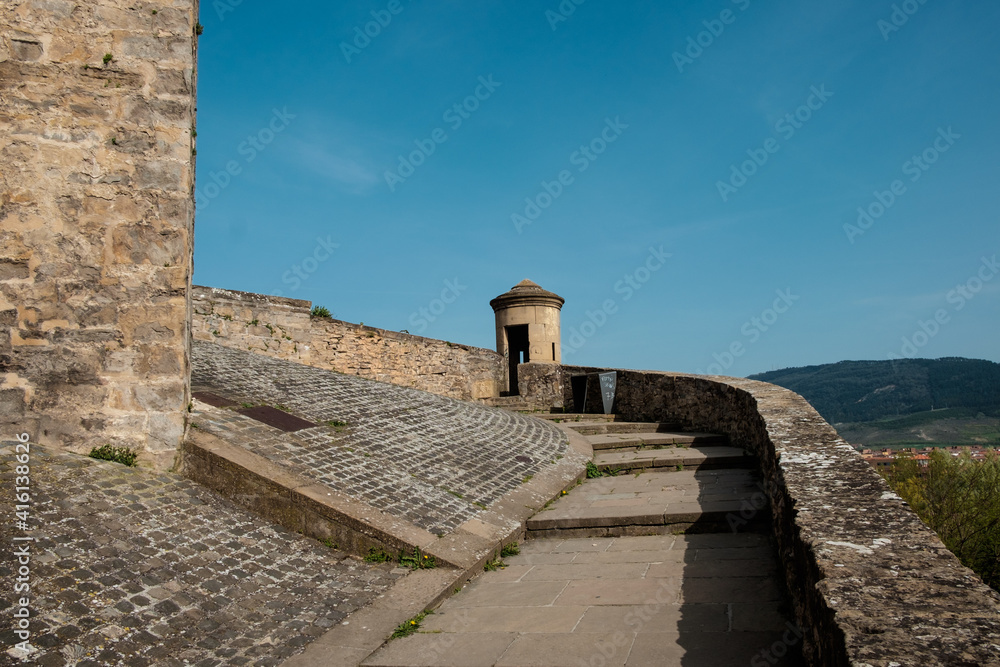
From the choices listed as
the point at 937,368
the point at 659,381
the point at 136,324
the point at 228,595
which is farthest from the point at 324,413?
the point at 937,368

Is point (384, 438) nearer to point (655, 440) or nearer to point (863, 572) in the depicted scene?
point (655, 440)

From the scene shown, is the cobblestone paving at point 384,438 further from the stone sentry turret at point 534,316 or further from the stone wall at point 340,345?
the stone sentry turret at point 534,316

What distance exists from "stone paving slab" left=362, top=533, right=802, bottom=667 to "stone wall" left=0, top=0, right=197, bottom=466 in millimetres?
3101

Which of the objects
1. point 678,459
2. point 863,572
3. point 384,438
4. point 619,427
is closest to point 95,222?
point 384,438

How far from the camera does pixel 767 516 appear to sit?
524 cm

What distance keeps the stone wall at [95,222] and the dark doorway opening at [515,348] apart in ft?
41.4

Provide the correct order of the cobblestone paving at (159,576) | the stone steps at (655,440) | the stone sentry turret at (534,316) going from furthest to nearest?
the stone sentry turret at (534,316) < the stone steps at (655,440) < the cobblestone paving at (159,576)

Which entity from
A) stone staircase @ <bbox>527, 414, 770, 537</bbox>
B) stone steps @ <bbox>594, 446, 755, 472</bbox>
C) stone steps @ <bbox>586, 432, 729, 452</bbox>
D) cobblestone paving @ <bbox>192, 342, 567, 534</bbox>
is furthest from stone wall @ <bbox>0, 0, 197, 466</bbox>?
stone steps @ <bbox>586, 432, 729, 452</bbox>

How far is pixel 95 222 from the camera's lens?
550cm

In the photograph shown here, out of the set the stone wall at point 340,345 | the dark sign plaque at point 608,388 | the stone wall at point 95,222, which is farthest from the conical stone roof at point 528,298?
the stone wall at point 95,222

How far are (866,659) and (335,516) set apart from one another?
13.0 ft

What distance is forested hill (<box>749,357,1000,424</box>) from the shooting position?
7111cm

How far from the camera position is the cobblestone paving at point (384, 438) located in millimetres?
5781

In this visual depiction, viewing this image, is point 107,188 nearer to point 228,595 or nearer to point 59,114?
point 59,114
